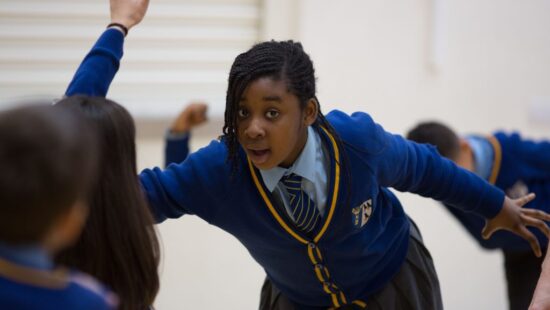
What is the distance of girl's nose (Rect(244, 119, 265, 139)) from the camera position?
160 cm

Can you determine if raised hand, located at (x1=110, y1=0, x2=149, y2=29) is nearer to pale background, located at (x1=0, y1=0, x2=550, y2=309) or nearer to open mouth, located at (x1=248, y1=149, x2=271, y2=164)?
open mouth, located at (x1=248, y1=149, x2=271, y2=164)

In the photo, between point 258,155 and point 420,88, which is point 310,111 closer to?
point 258,155

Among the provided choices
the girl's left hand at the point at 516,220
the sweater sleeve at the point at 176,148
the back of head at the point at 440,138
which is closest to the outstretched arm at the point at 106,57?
the sweater sleeve at the point at 176,148

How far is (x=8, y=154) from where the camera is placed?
90cm

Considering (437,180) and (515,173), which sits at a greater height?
(437,180)

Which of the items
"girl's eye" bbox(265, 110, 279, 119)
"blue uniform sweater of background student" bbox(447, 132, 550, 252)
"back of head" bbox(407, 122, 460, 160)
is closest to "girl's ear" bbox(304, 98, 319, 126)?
"girl's eye" bbox(265, 110, 279, 119)

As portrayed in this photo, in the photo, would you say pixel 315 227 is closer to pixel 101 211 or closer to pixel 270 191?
pixel 270 191

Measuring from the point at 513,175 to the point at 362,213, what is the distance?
1.10 meters

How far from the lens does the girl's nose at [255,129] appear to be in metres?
1.60

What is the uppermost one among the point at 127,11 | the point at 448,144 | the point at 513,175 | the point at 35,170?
the point at 127,11

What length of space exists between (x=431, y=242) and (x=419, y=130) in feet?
3.98

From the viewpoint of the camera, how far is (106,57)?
167 centimetres

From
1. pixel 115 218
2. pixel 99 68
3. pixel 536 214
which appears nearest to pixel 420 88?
pixel 536 214

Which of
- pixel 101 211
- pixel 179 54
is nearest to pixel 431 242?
pixel 179 54
